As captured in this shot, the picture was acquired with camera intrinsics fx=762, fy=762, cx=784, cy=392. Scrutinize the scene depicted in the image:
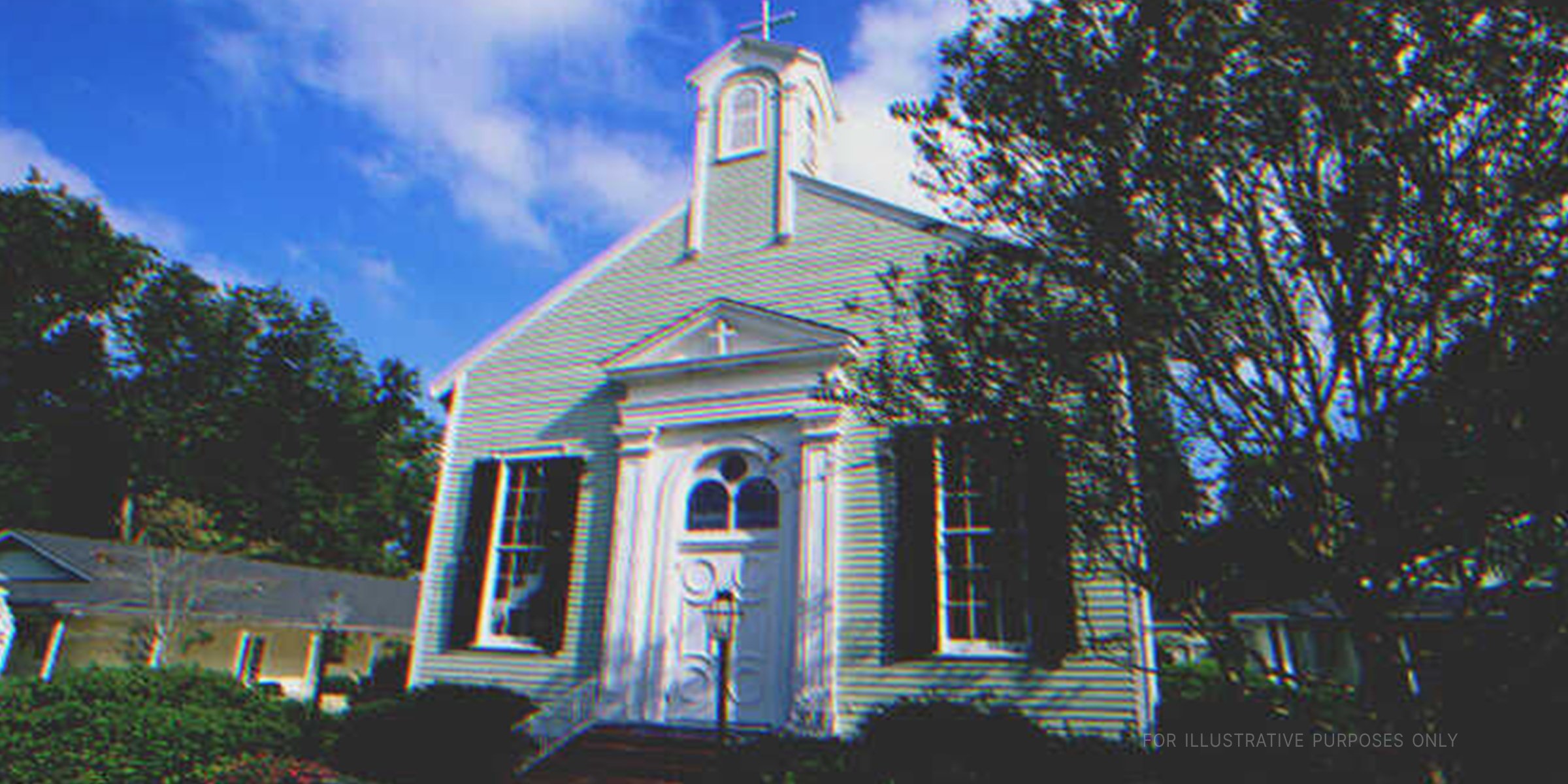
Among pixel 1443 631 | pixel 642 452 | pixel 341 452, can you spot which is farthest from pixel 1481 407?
pixel 341 452

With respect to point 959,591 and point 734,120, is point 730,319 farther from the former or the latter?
point 959,591

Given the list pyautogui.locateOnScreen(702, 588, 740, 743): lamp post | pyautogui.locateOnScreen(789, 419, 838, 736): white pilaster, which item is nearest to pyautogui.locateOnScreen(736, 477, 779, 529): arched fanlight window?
pyautogui.locateOnScreen(789, 419, 838, 736): white pilaster

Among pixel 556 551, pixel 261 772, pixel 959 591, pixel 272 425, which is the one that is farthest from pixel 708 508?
pixel 272 425

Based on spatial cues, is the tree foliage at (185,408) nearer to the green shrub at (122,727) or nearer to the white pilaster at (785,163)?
the green shrub at (122,727)

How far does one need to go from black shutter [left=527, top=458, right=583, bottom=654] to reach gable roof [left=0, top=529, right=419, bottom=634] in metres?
8.65

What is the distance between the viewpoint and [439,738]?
8047 millimetres

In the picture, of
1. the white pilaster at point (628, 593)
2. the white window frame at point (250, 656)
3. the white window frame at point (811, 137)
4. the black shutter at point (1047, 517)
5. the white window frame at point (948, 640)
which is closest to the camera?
the black shutter at point (1047, 517)

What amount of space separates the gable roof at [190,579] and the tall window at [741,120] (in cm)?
1237

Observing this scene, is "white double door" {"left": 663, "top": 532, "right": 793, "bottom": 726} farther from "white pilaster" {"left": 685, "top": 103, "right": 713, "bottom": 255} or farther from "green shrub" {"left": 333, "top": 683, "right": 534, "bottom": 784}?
"white pilaster" {"left": 685, "top": 103, "right": 713, "bottom": 255}

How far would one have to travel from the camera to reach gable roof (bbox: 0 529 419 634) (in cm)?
1698

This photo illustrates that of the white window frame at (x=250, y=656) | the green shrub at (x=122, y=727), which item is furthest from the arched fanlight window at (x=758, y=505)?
the white window frame at (x=250, y=656)

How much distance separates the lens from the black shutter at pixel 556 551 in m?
9.48

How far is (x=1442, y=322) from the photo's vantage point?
12.8 feet

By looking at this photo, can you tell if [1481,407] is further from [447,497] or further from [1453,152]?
[447,497]
